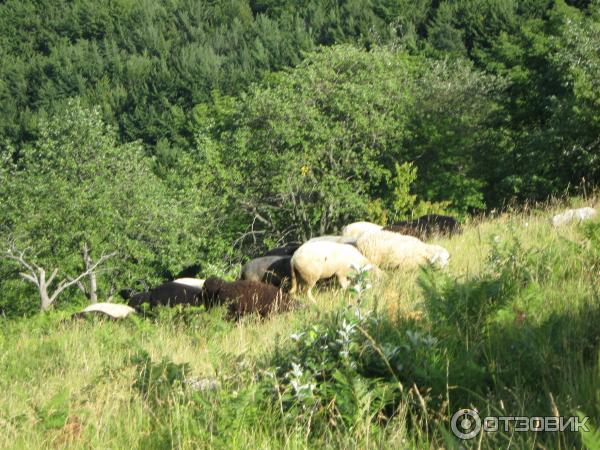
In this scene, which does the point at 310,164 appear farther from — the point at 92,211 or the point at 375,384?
the point at 375,384

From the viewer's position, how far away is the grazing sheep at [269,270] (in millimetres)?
10195

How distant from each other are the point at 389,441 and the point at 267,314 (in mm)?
4419

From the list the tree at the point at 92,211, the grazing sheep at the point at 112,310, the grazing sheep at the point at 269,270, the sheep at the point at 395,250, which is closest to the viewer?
the sheep at the point at 395,250

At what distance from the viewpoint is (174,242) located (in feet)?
108

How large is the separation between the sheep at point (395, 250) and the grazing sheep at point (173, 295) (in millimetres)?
2250

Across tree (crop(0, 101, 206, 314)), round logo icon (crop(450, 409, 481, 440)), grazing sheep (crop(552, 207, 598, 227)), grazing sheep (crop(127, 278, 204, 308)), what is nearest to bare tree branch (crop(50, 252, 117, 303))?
tree (crop(0, 101, 206, 314))

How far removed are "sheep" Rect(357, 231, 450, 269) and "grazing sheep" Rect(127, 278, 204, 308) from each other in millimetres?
2250

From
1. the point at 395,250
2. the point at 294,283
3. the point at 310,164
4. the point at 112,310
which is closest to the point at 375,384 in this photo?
the point at 395,250

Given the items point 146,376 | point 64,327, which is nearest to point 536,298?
point 146,376

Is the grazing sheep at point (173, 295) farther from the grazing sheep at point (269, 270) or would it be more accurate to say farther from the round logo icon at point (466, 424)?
the round logo icon at point (466, 424)

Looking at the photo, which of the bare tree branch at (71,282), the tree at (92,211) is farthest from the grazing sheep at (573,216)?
the tree at (92,211)

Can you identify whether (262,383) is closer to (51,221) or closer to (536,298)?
(536,298)

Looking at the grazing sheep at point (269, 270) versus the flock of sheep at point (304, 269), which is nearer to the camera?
the flock of sheep at point (304, 269)

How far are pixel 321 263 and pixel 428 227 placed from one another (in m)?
3.05
